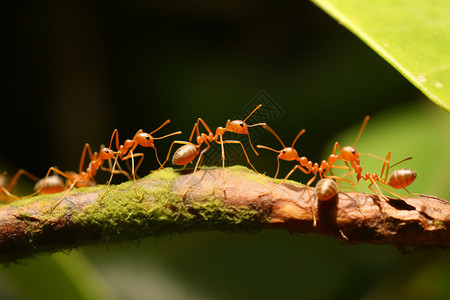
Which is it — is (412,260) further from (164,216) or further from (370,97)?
(164,216)

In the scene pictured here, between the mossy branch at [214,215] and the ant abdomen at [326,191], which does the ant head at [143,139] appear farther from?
the ant abdomen at [326,191]

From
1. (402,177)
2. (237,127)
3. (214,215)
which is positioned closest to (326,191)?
(214,215)

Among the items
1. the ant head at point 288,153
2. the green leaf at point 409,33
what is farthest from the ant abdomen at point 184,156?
the green leaf at point 409,33

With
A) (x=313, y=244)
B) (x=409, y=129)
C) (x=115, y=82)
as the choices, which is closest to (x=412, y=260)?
(x=313, y=244)

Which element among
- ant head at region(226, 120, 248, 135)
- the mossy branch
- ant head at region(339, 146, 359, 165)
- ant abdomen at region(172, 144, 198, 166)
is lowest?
the mossy branch

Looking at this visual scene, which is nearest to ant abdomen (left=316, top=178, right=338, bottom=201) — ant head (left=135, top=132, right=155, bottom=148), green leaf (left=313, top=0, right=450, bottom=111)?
green leaf (left=313, top=0, right=450, bottom=111)

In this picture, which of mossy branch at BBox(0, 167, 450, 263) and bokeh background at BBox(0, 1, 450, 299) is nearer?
mossy branch at BBox(0, 167, 450, 263)

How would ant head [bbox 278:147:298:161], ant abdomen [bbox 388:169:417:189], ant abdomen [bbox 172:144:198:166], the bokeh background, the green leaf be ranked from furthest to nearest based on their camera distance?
1. the bokeh background
2. ant head [bbox 278:147:298:161]
3. ant abdomen [bbox 172:144:198:166]
4. ant abdomen [bbox 388:169:417:189]
5. the green leaf

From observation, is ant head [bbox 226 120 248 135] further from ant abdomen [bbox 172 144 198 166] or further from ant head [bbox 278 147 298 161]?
ant abdomen [bbox 172 144 198 166]
